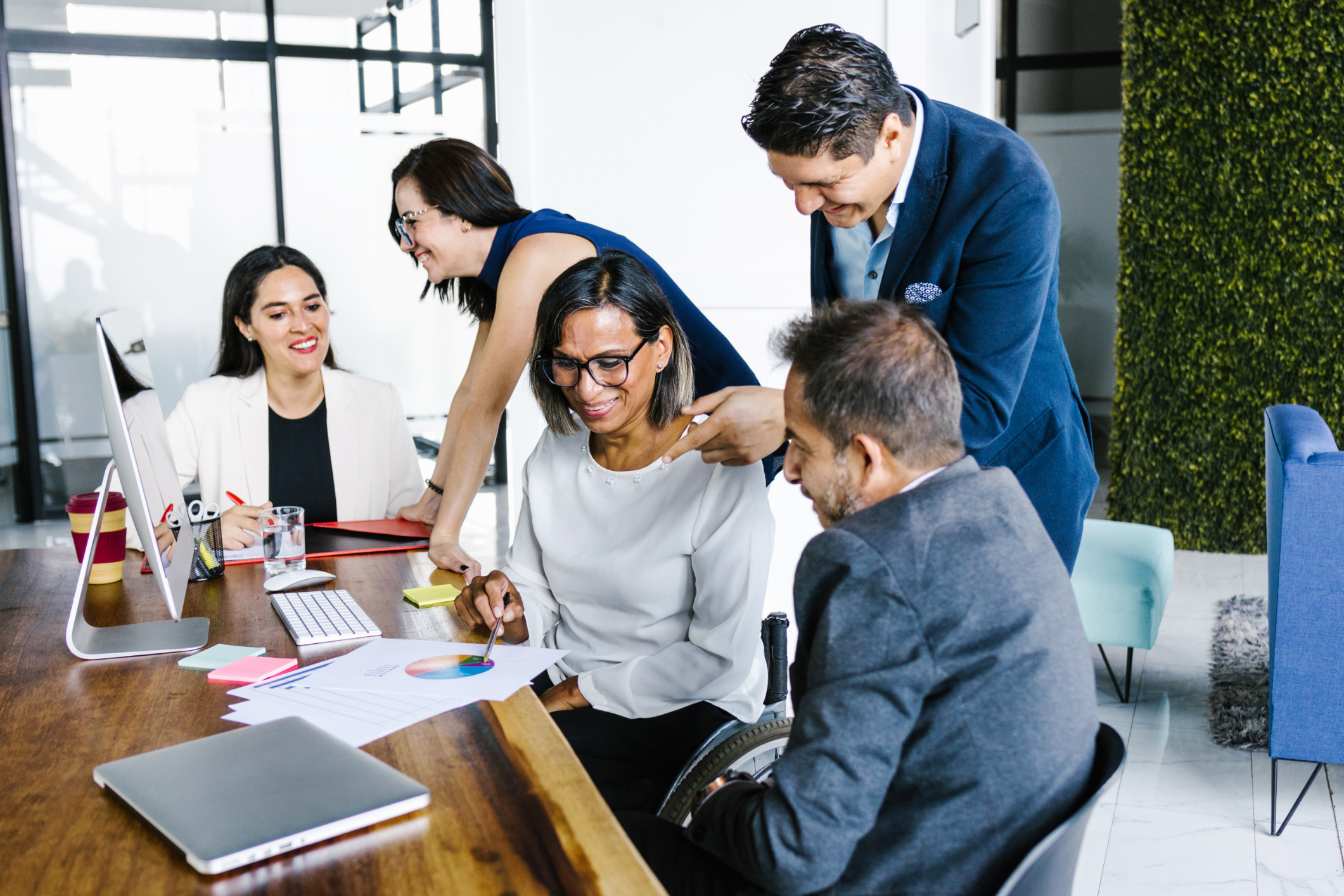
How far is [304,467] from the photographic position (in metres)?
2.66

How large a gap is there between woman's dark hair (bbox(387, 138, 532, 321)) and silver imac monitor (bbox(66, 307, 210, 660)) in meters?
0.71

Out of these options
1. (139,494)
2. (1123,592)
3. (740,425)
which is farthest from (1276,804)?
(139,494)

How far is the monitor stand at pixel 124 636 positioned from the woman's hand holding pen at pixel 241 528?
0.47 meters

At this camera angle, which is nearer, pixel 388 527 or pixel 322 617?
pixel 322 617

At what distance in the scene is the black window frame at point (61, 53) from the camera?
6023 mm

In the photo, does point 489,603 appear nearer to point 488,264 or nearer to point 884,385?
point 884,385

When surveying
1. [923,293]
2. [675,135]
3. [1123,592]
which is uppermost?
[675,135]

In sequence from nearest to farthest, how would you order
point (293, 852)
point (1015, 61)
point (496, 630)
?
point (293, 852) → point (496, 630) → point (1015, 61)

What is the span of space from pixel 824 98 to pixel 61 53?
617cm

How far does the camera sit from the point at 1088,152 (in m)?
7.41

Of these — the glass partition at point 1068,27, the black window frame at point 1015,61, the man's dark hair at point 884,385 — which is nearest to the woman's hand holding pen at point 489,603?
the man's dark hair at point 884,385

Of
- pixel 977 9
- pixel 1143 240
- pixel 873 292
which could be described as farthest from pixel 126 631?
pixel 1143 240

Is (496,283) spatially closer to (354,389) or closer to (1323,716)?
(354,389)

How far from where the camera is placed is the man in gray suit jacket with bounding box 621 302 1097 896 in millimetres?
923
